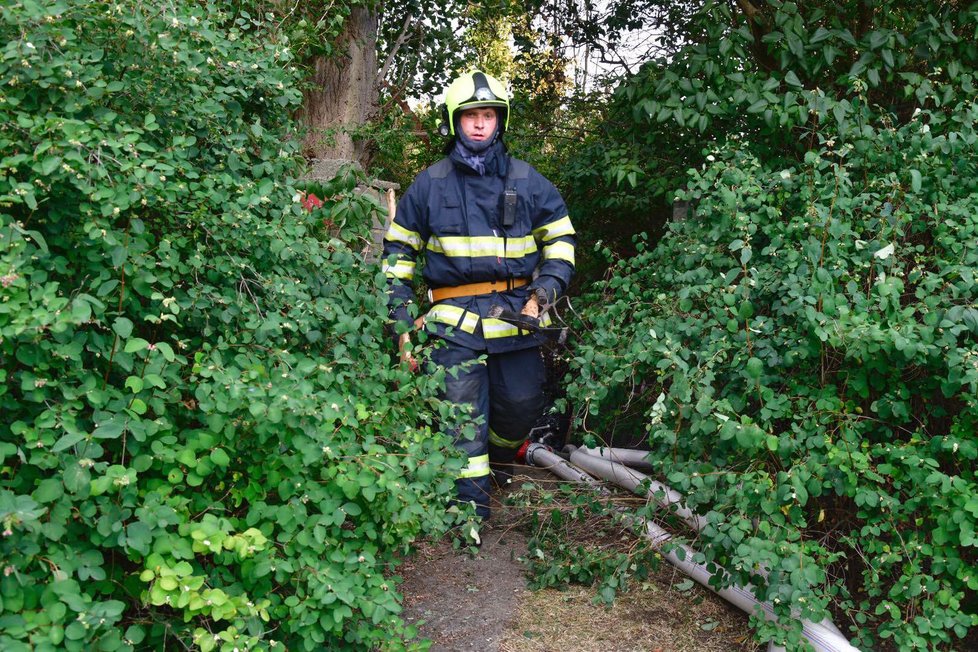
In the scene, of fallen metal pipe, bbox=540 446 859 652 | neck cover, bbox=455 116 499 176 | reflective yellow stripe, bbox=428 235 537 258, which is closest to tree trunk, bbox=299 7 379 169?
neck cover, bbox=455 116 499 176

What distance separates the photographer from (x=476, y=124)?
4246 millimetres

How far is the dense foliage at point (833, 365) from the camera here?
2703 mm

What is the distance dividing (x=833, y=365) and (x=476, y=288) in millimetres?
1821

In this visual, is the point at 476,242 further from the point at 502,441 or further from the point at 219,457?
the point at 219,457

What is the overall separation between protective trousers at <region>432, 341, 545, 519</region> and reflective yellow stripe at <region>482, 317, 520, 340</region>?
0.40 ft

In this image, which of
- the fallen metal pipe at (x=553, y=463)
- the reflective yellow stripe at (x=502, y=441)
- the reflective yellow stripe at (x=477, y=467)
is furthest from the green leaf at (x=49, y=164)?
the reflective yellow stripe at (x=502, y=441)

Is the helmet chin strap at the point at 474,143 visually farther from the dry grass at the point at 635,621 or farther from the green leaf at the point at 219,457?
the green leaf at the point at 219,457

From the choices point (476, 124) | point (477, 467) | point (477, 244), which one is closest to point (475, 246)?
point (477, 244)

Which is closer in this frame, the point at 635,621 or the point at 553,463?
the point at 635,621

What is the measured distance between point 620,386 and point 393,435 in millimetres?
1214

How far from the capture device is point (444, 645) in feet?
10.4

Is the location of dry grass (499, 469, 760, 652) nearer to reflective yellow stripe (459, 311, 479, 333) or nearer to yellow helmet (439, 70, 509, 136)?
reflective yellow stripe (459, 311, 479, 333)

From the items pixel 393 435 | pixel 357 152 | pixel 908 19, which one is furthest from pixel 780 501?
pixel 357 152

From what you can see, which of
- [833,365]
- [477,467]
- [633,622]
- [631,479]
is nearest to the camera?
[833,365]
